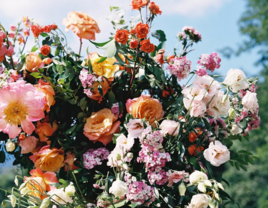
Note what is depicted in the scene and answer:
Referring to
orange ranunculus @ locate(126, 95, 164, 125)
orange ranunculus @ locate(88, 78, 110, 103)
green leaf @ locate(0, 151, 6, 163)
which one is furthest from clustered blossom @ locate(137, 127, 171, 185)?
green leaf @ locate(0, 151, 6, 163)

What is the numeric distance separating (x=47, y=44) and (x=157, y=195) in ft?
2.44

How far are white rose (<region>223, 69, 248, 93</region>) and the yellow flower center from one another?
70 cm

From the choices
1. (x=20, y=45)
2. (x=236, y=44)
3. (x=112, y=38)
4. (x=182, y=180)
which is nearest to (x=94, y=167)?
(x=182, y=180)

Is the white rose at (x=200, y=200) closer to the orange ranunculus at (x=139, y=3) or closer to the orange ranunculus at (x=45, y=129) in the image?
the orange ranunculus at (x=45, y=129)

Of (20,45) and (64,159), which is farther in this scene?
(20,45)

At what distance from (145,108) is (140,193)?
1.00 ft

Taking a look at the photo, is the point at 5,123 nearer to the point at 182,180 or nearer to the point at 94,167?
the point at 94,167

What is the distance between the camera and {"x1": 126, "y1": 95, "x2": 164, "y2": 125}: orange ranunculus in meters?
1.06

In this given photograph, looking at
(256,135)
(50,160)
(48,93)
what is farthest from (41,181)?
(256,135)

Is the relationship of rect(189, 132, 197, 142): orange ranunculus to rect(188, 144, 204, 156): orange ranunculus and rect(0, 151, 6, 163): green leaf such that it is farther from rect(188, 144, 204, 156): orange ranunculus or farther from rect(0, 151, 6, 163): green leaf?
rect(0, 151, 6, 163): green leaf

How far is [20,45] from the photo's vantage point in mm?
1352

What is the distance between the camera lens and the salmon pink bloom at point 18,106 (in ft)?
3.30

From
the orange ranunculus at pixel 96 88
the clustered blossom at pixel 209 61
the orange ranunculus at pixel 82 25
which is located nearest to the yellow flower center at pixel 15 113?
the orange ranunculus at pixel 96 88

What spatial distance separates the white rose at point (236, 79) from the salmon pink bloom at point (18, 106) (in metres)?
0.64
